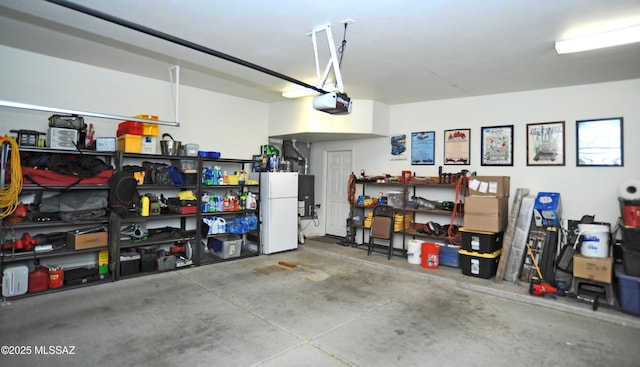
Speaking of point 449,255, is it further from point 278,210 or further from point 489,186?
point 278,210

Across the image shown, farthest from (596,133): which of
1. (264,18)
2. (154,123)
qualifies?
(154,123)

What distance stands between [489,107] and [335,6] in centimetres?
400

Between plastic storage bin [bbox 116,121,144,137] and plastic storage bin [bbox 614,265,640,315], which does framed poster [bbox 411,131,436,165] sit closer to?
plastic storage bin [bbox 614,265,640,315]

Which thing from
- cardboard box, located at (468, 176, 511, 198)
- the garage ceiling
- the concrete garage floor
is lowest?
the concrete garage floor

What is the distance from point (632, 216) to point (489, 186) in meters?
1.70

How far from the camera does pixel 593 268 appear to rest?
Result: 13.2ft

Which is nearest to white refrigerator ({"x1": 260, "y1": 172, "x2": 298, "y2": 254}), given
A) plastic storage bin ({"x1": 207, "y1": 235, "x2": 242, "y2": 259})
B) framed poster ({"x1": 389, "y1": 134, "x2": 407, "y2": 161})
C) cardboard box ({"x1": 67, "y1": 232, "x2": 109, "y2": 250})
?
plastic storage bin ({"x1": 207, "y1": 235, "x2": 242, "y2": 259})

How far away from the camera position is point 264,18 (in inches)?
126

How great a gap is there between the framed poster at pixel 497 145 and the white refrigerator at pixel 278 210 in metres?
3.52

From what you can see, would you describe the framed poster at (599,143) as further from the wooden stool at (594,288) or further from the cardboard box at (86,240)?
the cardboard box at (86,240)

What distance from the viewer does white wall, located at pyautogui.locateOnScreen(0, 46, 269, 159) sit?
14.4ft

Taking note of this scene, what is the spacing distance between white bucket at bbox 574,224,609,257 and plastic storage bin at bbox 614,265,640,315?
352mm

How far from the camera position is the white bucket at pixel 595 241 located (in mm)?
4105

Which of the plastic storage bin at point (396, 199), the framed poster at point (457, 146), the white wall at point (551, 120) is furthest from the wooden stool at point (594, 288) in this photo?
the plastic storage bin at point (396, 199)
